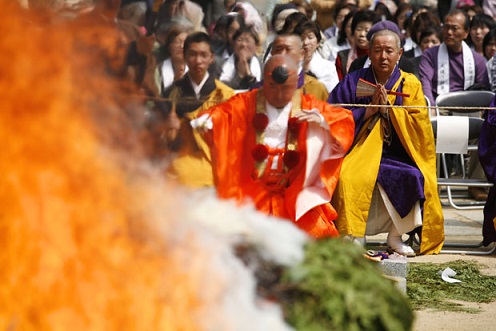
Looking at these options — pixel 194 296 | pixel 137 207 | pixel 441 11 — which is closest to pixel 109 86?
pixel 137 207

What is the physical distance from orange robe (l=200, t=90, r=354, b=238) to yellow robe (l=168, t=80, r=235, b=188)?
1.19 feet

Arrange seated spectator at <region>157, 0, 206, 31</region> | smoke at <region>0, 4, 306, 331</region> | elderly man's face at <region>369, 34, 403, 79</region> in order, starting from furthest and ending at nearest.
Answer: elderly man's face at <region>369, 34, 403, 79</region>
seated spectator at <region>157, 0, 206, 31</region>
smoke at <region>0, 4, 306, 331</region>

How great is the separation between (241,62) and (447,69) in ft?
17.9

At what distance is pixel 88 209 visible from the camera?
3.58 m

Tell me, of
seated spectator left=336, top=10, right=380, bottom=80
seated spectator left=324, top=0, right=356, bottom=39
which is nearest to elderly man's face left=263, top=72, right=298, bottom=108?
seated spectator left=336, top=10, right=380, bottom=80

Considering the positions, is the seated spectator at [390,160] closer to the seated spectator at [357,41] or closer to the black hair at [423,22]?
the seated spectator at [357,41]

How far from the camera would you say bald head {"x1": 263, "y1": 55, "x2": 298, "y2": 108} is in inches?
204

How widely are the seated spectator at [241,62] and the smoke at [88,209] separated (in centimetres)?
71

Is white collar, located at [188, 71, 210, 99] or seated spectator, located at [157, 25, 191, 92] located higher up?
seated spectator, located at [157, 25, 191, 92]

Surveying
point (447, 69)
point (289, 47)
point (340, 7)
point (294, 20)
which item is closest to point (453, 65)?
point (447, 69)

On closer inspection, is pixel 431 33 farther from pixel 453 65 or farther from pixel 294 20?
pixel 294 20

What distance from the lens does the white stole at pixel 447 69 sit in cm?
948

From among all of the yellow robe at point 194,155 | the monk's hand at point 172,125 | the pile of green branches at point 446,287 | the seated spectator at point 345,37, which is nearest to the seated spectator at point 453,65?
the seated spectator at point 345,37

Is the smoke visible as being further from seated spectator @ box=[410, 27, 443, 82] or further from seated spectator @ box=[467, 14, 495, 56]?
seated spectator @ box=[467, 14, 495, 56]
